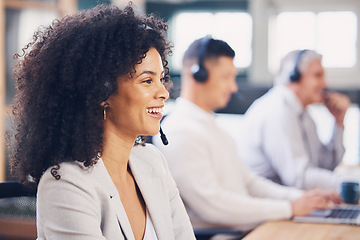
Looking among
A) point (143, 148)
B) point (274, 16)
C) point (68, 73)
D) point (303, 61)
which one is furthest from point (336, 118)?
point (274, 16)

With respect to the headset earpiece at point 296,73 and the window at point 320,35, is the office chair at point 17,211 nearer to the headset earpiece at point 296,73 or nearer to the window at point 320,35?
the headset earpiece at point 296,73

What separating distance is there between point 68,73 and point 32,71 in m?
0.09

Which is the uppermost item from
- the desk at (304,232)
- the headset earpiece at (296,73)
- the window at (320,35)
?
the window at (320,35)

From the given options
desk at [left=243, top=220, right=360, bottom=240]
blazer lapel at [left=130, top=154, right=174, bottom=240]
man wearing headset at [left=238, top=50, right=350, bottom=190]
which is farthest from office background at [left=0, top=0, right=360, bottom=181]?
blazer lapel at [left=130, top=154, right=174, bottom=240]

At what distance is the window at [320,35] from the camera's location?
17.1ft

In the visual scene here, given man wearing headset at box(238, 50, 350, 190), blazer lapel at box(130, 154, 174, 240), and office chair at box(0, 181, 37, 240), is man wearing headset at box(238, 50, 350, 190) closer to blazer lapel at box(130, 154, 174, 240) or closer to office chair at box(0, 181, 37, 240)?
blazer lapel at box(130, 154, 174, 240)

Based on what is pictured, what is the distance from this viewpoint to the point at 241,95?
3.02m

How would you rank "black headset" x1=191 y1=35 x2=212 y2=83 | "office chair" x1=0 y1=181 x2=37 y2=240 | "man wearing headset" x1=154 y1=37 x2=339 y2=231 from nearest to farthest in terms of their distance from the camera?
"office chair" x1=0 y1=181 x2=37 y2=240 → "man wearing headset" x1=154 y1=37 x2=339 y2=231 → "black headset" x1=191 y1=35 x2=212 y2=83

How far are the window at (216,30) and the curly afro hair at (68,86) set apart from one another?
4.53m

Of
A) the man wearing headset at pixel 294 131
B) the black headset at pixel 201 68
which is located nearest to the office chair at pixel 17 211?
the black headset at pixel 201 68

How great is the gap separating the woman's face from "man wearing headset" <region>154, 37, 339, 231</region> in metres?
0.74

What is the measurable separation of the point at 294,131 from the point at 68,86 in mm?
1731

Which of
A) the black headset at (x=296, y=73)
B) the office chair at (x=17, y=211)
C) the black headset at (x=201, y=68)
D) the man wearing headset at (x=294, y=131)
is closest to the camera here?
the office chair at (x=17, y=211)

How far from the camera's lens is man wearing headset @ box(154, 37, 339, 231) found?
74.3 inches
